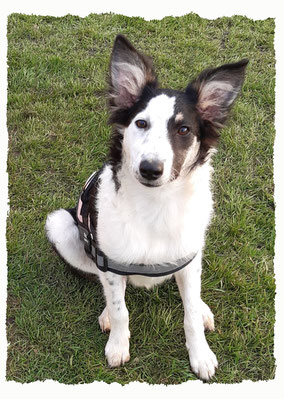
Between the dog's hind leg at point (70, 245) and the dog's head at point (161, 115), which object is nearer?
the dog's head at point (161, 115)

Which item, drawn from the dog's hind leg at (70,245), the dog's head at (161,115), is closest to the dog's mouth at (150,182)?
the dog's head at (161,115)

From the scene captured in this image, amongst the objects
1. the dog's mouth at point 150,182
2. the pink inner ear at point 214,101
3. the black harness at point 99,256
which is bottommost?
the black harness at point 99,256

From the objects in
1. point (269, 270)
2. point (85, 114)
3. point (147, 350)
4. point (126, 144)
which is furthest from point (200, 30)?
point (147, 350)

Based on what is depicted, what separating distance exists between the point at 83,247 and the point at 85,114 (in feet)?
5.52

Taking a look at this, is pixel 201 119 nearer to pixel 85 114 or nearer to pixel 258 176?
pixel 258 176

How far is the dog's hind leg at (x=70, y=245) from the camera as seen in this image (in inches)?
127

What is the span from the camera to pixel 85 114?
443 cm

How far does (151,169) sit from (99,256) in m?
0.78

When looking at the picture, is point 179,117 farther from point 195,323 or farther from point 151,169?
point 195,323

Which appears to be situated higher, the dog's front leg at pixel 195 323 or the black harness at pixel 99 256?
the black harness at pixel 99 256

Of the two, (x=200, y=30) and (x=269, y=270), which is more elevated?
(x=200, y=30)

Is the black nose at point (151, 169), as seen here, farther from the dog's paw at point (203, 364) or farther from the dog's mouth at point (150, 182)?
the dog's paw at point (203, 364)

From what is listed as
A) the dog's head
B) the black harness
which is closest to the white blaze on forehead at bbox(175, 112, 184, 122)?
the dog's head

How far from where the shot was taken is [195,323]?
2.88m
